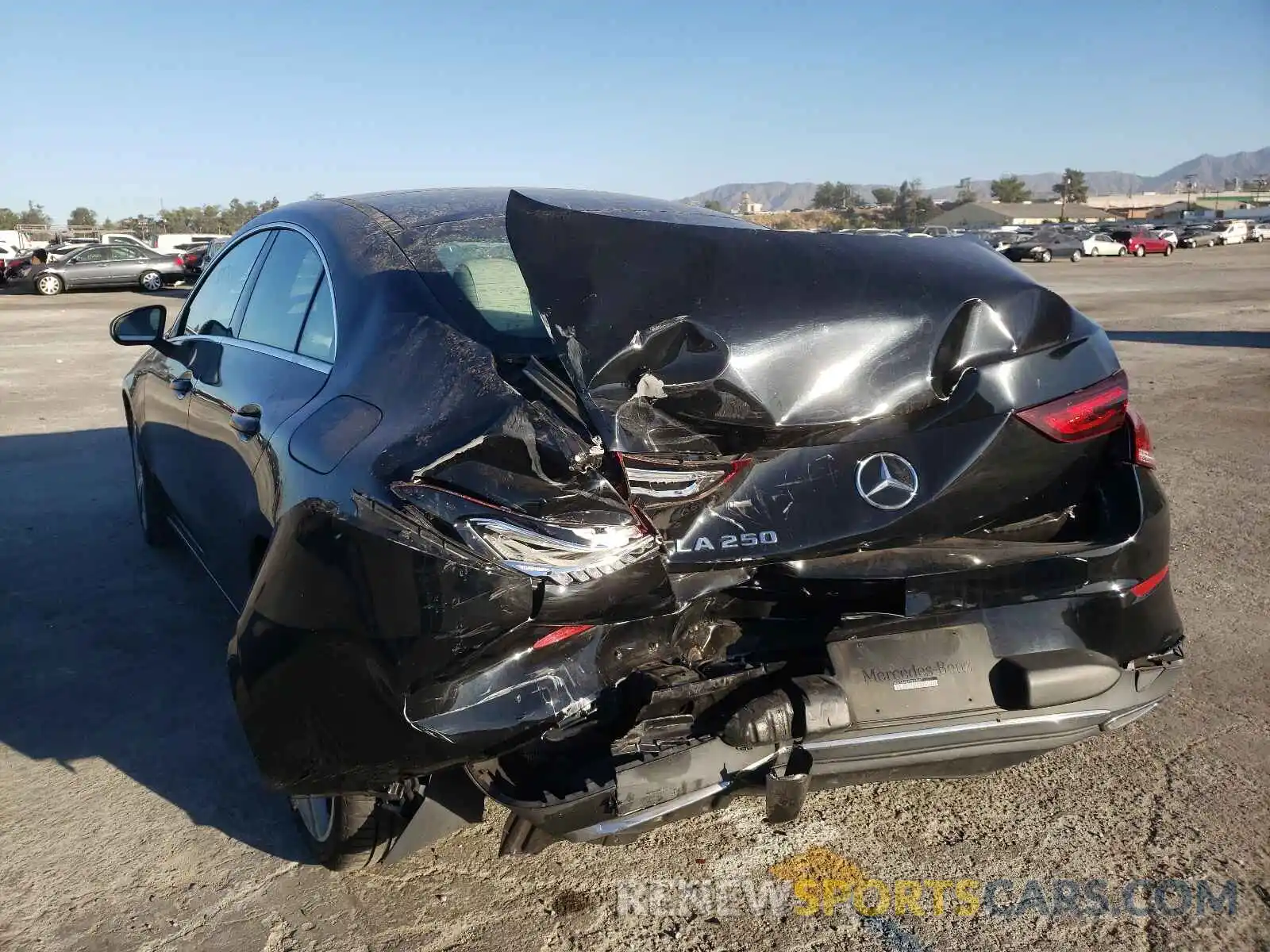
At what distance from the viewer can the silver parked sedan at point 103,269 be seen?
89.4ft

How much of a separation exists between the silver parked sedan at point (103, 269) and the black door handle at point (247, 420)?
27301 mm

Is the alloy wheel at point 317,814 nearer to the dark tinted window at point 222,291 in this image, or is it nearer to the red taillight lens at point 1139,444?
the dark tinted window at point 222,291

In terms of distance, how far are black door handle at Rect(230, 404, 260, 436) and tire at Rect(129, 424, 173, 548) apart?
1.89m

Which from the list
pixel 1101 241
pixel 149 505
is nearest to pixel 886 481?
pixel 149 505

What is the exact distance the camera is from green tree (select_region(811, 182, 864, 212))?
9916 cm

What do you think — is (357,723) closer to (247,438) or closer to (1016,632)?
(247,438)

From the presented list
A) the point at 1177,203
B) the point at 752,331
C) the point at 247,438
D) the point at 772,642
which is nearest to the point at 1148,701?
the point at 772,642

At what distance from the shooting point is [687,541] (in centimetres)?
223

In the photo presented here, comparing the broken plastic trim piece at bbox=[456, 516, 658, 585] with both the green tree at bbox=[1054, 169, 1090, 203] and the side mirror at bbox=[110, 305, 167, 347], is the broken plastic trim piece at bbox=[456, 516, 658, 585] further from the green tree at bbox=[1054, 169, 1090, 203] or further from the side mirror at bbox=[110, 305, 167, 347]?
the green tree at bbox=[1054, 169, 1090, 203]

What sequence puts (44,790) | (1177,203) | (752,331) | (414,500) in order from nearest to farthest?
1. (414,500)
2. (752,331)
3. (44,790)
4. (1177,203)

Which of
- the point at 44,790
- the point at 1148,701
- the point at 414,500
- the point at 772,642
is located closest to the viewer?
the point at 414,500

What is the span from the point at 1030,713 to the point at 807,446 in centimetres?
83

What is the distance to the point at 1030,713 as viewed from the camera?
2.45 meters

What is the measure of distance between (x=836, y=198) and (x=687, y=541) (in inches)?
4364
